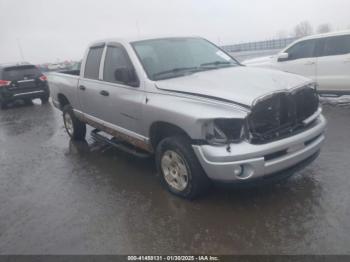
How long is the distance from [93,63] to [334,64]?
225 inches

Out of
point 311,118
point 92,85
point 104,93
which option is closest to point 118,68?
point 104,93

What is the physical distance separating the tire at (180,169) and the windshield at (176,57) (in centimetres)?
96

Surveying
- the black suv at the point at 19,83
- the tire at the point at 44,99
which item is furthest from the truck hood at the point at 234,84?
the tire at the point at 44,99

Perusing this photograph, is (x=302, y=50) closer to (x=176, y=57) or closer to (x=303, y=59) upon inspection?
(x=303, y=59)

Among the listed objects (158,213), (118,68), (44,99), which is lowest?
(44,99)

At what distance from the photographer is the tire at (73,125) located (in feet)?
21.4

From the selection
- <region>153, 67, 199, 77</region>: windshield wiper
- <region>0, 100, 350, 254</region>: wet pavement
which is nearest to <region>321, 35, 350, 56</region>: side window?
<region>0, 100, 350, 254</region>: wet pavement

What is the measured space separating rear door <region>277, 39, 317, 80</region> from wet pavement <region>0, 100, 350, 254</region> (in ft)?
10.9

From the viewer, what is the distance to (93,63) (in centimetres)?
538

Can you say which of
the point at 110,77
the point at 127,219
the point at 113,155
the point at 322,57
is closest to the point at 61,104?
the point at 113,155

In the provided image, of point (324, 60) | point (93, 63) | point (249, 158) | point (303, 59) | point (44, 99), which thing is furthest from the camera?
point (44, 99)

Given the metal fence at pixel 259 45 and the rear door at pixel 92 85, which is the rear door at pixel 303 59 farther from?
the metal fence at pixel 259 45

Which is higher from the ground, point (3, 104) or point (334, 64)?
point (334, 64)

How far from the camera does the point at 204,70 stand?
430 cm
